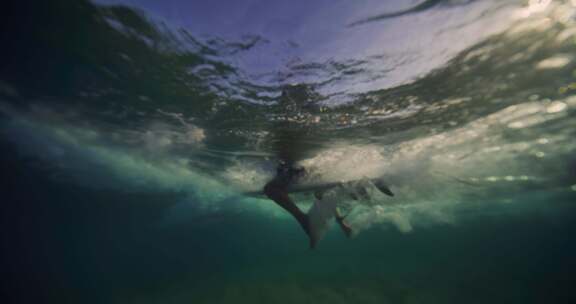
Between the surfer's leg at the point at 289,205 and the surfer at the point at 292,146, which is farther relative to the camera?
the surfer's leg at the point at 289,205

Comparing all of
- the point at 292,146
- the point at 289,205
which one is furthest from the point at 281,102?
the point at 289,205

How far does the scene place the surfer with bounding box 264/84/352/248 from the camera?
333 inches

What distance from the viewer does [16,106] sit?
37.2 ft

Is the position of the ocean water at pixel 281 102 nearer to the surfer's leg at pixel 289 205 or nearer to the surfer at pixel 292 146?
the surfer at pixel 292 146

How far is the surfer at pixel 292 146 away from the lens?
845 cm

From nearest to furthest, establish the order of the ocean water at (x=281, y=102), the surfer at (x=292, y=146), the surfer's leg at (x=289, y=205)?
the ocean water at (x=281, y=102), the surfer at (x=292, y=146), the surfer's leg at (x=289, y=205)

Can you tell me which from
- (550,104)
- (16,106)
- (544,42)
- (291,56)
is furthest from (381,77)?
(16,106)

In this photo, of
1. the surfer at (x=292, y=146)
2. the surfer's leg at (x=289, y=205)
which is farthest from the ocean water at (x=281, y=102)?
the surfer's leg at (x=289, y=205)

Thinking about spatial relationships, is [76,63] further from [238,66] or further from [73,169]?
[73,169]

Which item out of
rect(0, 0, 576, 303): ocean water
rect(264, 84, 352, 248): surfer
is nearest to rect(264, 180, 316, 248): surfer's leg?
rect(264, 84, 352, 248): surfer

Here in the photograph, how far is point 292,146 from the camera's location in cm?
1234

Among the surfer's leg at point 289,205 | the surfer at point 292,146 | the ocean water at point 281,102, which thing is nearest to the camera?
Result: the ocean water at point 281,102

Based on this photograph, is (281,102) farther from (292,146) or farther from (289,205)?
(289,205)

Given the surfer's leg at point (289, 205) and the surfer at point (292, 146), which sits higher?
the surfer at point (292, 146)
